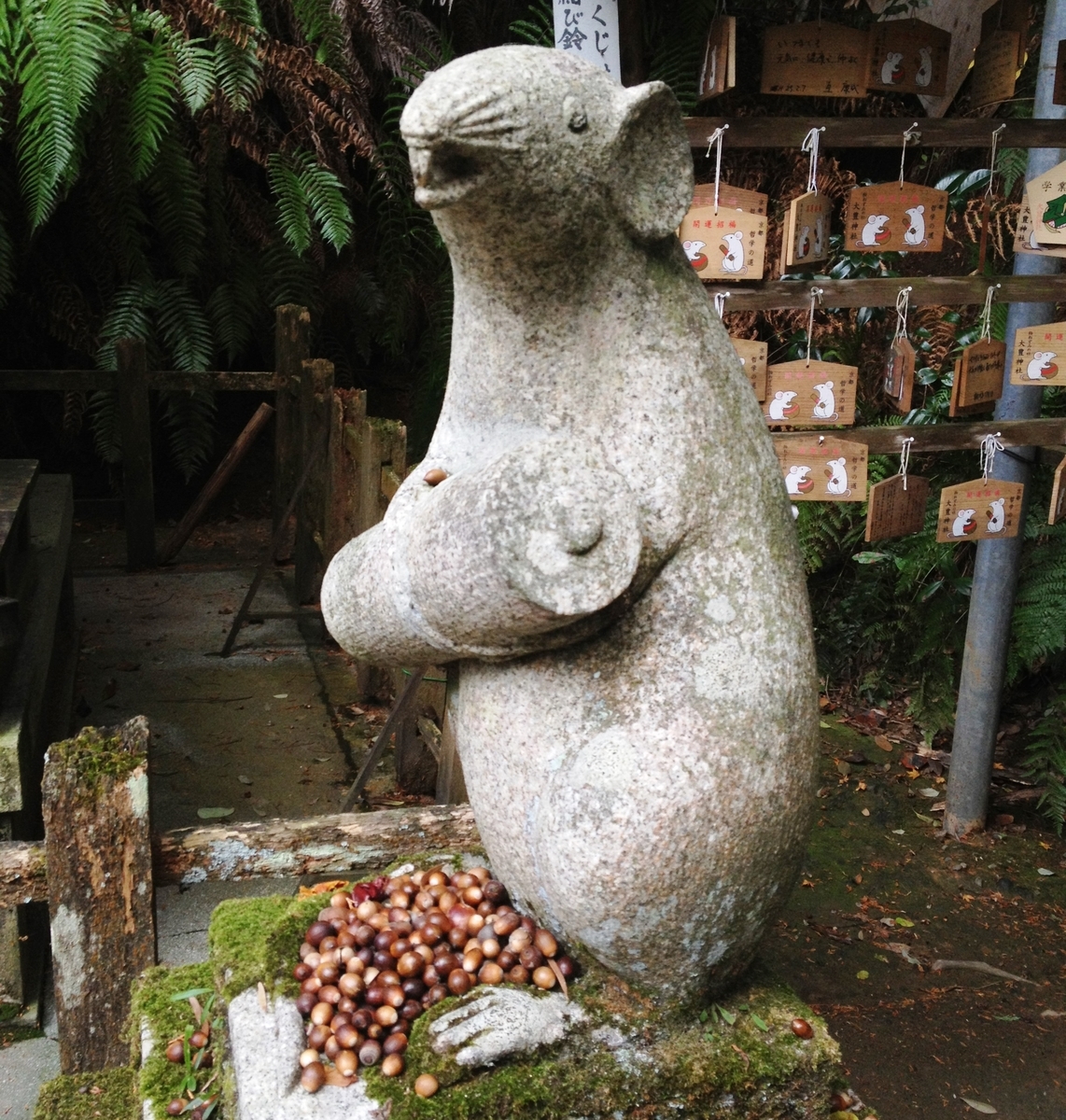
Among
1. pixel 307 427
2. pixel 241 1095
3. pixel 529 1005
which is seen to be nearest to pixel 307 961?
pixel 241 1095

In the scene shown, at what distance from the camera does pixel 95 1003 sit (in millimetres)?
2232

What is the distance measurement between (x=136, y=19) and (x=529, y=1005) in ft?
16.8

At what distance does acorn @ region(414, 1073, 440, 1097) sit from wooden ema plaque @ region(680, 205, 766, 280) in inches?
70.5

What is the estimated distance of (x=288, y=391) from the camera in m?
5.74

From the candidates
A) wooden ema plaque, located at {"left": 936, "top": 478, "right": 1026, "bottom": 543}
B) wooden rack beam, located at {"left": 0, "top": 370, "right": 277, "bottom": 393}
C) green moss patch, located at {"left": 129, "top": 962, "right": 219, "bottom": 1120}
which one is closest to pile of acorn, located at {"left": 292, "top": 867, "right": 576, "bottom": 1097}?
green moss patch, located at {"left": 129, "top": 962, "right": 219, "bottom": 1120}

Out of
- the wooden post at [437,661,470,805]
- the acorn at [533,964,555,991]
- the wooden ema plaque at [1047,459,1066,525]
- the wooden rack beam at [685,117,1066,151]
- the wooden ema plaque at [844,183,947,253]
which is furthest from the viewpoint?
the wooden post at [437,661,470,805]

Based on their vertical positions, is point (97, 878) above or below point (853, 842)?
above

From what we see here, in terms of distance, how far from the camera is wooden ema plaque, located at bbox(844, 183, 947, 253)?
2.57 metres

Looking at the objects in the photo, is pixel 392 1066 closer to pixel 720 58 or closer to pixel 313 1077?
pixel 313 1077

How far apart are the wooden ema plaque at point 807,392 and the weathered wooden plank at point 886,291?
5.9 inches

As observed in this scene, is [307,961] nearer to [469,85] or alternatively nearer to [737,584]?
[737,584]

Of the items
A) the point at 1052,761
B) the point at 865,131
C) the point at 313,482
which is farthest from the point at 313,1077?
the point at 313,482

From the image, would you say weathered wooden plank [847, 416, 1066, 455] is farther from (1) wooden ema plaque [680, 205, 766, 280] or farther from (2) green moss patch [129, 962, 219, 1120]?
(2) green moss patch [129, 962, 219, 1120]

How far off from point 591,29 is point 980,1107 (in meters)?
2.78
